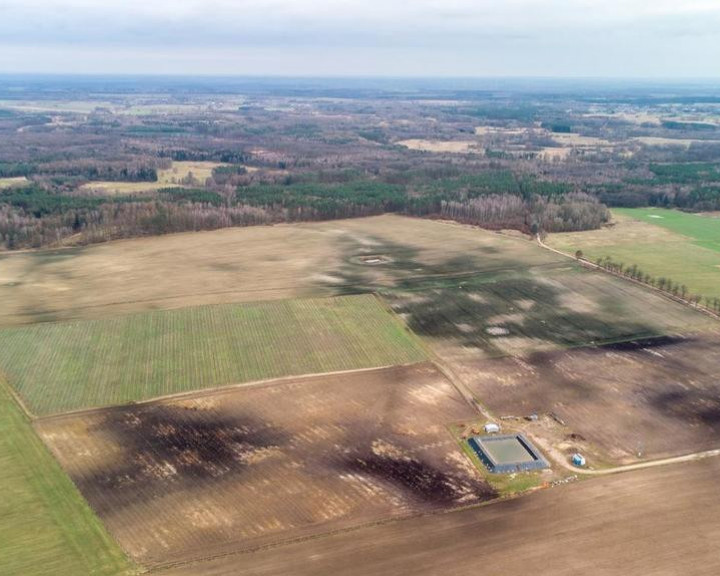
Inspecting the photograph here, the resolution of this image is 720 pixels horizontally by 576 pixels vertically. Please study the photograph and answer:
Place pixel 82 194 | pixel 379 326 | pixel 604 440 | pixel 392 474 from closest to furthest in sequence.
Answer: pixel 392 474 < pixel 604 440 < pixel 379 326 < pixel 82 194

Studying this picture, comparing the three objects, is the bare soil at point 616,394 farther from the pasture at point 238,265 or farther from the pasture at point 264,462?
the pasture at point 238,265

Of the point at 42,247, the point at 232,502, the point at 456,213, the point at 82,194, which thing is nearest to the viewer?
the point at 232,502

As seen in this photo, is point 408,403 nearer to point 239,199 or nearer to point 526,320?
point 526,320

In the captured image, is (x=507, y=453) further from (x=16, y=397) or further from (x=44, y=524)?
(x=16, y=397)

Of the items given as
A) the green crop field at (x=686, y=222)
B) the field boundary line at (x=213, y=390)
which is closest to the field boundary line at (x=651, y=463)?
the field boundary line at (x=213, y=390)

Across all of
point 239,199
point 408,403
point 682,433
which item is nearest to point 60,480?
point 408,403
